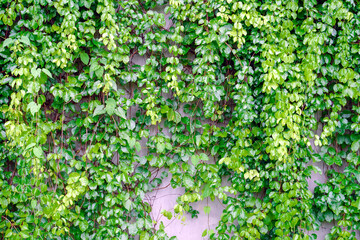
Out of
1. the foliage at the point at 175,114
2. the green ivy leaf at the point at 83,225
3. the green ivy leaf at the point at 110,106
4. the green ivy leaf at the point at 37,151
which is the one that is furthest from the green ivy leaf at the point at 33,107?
the green ivy leaf at the point at 83,225

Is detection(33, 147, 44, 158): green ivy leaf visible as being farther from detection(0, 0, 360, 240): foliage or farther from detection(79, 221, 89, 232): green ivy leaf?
detection(79, 221, 89, 232): green ivy leaf

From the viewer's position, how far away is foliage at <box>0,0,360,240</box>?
2.03m

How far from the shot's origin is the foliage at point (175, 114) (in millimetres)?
2033

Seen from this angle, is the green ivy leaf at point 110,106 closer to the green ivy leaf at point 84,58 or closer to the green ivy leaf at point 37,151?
the green ivy leaf at point 84,58

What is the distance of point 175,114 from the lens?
219cm

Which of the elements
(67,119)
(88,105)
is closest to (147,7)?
(88,105)

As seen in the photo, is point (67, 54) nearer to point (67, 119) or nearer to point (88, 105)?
point (88, 105)

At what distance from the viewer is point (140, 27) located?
2.10 m

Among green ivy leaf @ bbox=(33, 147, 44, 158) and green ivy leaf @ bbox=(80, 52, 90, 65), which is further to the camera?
green ivy leaf @ bbox=(80, 52, 90, 65)

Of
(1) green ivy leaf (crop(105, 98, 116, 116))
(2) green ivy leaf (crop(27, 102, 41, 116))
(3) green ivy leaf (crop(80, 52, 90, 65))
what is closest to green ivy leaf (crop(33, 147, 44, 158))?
(2) green ivy leaf (crop(27, 102, 41, 116))

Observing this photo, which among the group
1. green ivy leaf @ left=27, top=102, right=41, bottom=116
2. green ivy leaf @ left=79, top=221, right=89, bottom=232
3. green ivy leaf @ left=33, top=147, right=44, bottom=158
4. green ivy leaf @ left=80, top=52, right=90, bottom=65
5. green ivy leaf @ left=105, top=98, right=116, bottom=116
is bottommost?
green ivy leaf @ left=79, top=221, right=89, bottom=232

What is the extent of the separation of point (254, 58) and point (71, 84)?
1242 millimetres

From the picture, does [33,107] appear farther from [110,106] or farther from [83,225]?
[83,225]

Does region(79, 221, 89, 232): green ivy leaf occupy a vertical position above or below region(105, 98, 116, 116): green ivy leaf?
below
